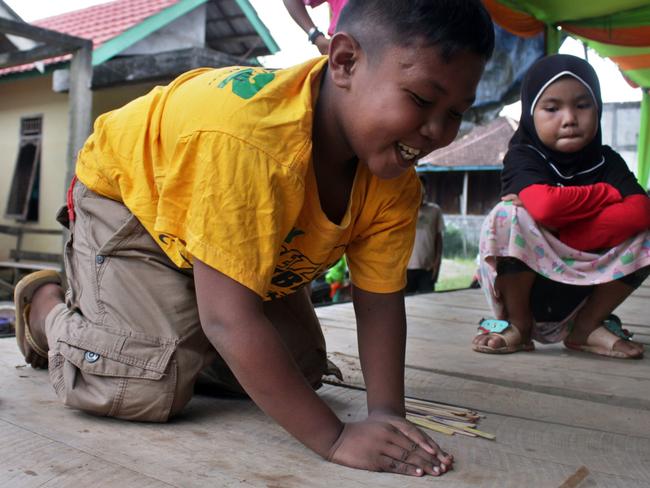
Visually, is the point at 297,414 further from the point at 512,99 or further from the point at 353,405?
the point at 512,99

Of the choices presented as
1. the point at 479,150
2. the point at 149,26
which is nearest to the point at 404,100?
the point at 149,26

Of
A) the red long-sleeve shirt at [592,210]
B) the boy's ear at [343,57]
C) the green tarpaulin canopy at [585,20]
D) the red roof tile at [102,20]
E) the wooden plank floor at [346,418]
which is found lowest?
the wooden plank floor at [346,418]

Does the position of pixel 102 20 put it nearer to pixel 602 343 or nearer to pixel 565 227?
pixel 565 227

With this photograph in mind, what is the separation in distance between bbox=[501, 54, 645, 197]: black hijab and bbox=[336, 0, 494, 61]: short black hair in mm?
1053

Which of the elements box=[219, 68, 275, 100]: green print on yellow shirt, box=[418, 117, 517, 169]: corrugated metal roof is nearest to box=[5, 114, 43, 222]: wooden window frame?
box=[219, 68, 275, 100]: green print on yellow shirt

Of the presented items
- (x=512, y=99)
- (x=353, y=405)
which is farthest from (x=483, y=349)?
(x=512, y=99)

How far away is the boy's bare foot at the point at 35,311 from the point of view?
1600mm

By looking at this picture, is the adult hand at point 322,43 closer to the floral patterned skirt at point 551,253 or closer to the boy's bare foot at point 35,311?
the floral patterned skirt at point 551,253

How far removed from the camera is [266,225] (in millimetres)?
1066

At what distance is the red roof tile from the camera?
7066 mm

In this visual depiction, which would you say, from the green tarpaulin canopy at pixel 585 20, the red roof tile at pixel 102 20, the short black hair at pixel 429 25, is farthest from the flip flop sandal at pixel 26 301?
the red roof tile at pixel 102 20

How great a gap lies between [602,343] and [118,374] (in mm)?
1527

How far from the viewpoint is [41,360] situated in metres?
1.62

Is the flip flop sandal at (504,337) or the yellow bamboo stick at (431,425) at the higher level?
the flip flop sandal at (504,337)
